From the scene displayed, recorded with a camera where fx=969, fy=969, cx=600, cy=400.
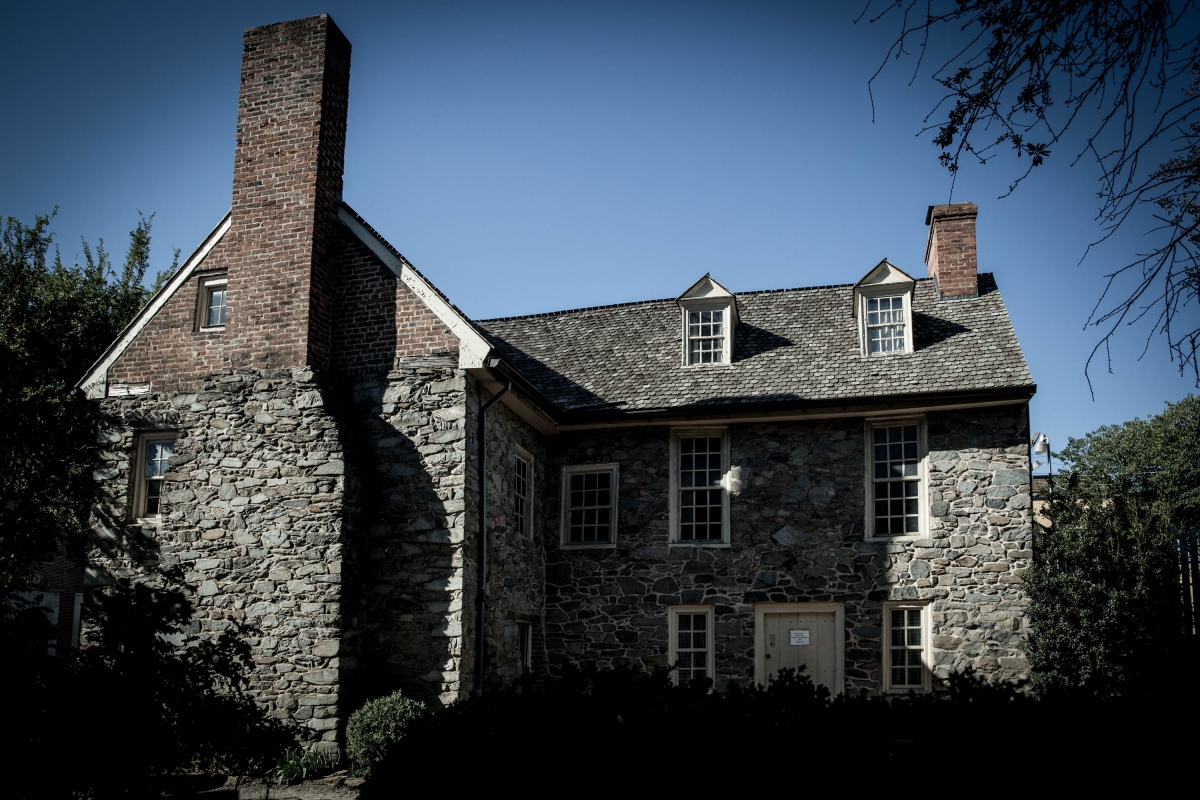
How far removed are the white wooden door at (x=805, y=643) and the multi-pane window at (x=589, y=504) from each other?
3047mm

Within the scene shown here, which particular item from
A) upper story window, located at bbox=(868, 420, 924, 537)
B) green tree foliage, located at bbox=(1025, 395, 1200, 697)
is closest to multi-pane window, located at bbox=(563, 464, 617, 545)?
upper story window, located at bbox=(868, 420, 924, 537)

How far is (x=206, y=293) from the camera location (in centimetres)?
1488

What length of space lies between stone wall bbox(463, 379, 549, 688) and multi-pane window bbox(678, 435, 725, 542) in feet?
7.56

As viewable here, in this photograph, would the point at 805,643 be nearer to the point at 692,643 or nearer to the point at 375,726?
the point at 692,643

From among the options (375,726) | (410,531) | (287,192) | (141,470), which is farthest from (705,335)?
(141,470)

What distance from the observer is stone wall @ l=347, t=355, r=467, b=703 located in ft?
42.1

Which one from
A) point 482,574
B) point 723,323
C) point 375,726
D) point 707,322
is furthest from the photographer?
point 707,322

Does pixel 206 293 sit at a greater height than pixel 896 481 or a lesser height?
greater

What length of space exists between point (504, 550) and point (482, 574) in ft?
3.83

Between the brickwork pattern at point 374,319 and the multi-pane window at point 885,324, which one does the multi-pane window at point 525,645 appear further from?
the multi-pane window at point 885,324

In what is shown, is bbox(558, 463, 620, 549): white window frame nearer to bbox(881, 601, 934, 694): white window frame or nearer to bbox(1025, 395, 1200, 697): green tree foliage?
bbox(881, 601, 934, 694): white window frame

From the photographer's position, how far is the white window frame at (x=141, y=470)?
14.2 metres

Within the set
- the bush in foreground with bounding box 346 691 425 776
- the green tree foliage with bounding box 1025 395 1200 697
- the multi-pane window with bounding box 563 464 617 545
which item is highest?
the multi-pane window with bounding box 563 464 617 545

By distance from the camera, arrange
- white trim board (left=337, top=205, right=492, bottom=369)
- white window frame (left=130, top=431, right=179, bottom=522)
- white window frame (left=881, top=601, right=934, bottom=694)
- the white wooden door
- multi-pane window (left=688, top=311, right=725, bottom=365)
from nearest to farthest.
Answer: white trim board (left=337, top=205, right=492, bottom=369), white window frame (left=130, top=431, right=179, bottom=522), white window frame (left=881, top=601, right=934, bottom=694), the white wooden door, multi-pane window (left=688, top=311, right=725, bottom=365)
